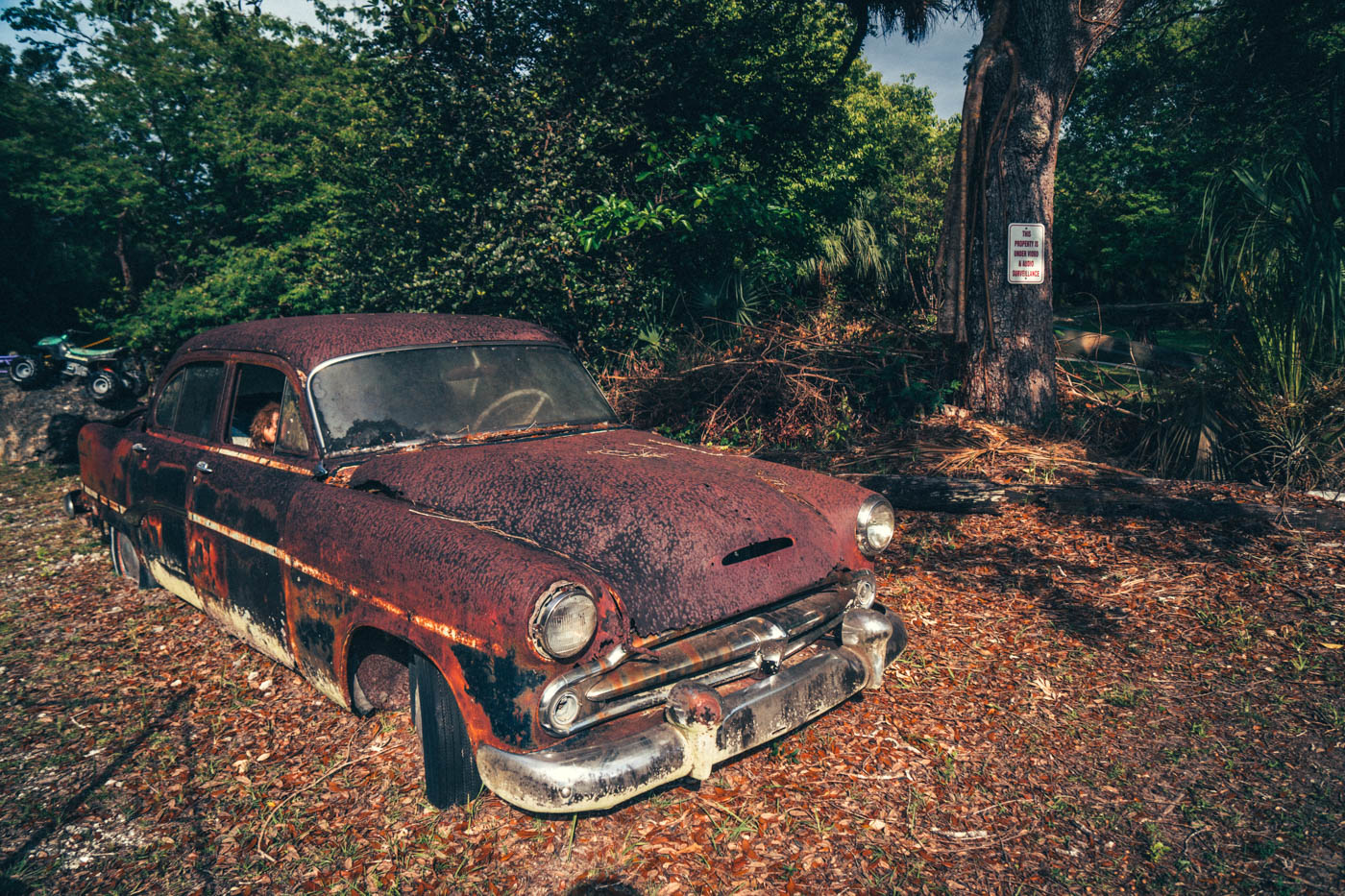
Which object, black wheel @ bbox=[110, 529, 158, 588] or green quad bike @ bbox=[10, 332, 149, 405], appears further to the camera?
green quad bike @ bbox=[10, 332, 149, 405]

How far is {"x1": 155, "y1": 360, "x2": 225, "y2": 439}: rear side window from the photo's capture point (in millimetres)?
4246

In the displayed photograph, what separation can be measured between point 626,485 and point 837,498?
101 centimetres

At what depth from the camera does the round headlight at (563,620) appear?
230cm

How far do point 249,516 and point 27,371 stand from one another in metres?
13.3

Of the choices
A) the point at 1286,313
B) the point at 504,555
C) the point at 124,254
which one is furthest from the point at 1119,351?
the point at 124,254

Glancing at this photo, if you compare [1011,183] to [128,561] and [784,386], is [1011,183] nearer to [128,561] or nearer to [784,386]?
[784,386]

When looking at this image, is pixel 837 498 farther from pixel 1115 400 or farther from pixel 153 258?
pixel 153 258

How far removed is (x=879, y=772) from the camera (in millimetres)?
3078

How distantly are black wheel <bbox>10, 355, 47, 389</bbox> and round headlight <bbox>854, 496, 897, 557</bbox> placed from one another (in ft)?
45.9

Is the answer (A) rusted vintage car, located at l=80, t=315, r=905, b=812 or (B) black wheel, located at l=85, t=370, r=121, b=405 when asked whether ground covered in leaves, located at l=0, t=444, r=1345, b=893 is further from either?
(B) black wheel, located at l=85, t=370, r=121, b=405

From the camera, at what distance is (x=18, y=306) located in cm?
2334

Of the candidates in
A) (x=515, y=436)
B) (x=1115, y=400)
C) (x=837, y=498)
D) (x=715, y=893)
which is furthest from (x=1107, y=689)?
(x=1115, y=400)

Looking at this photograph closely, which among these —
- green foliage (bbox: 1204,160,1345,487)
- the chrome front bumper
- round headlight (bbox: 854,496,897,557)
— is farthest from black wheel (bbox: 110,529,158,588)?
green foliage (bbox: 1204,160,1345,487)

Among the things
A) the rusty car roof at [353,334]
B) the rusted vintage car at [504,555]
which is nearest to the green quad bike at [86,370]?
the rusted vintage car at [504,555]
